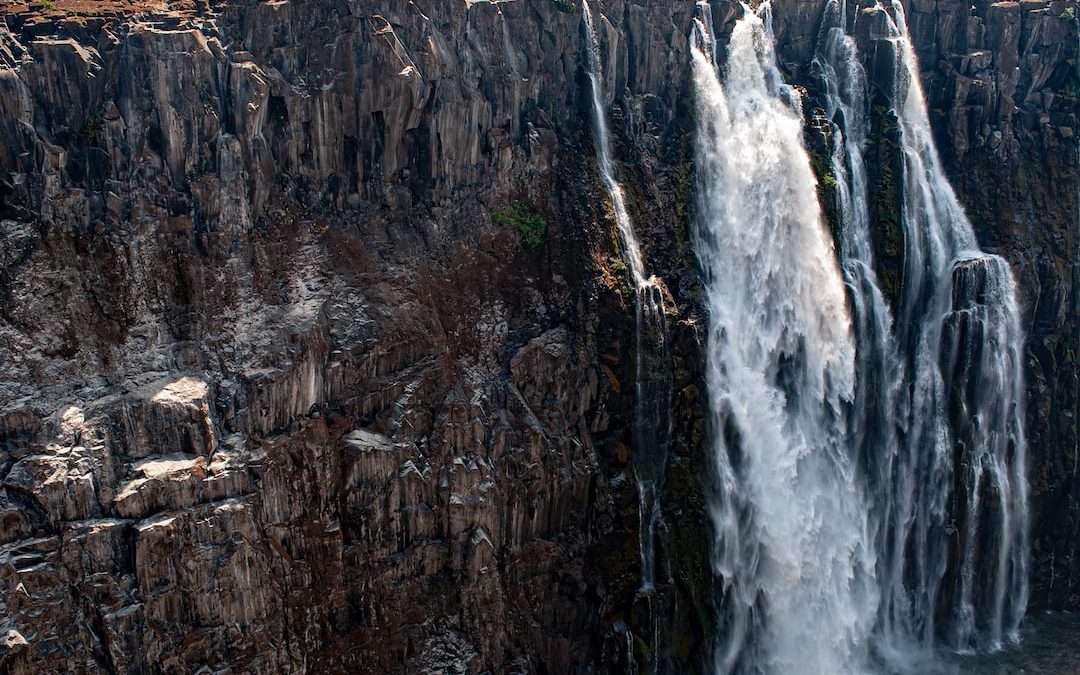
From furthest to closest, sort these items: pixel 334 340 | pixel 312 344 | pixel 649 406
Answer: pixel 649 406
pixel 334 340
pixel 312 344

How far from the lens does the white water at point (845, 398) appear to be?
3391 centimetres

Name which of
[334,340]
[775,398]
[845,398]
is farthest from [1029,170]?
[334,340]

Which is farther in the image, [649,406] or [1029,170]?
[1029,170]

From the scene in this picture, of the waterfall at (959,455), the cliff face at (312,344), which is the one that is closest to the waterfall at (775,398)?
the cliff face at (312,344)

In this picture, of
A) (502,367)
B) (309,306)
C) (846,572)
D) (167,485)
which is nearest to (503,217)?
(502,367)

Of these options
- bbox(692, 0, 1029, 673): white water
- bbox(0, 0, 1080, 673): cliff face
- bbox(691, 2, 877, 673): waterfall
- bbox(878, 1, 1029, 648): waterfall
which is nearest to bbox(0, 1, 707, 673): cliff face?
bbox(0, 0, 1080, 673): cliff face

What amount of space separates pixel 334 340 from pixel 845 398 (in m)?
18.4

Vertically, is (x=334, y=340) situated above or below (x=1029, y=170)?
below

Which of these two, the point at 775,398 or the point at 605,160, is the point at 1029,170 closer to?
the point at 775,398

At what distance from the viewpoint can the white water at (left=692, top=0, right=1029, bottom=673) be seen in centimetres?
3391

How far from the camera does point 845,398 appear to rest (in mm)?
36219

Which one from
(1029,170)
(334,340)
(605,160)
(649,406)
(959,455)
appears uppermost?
(605,160)

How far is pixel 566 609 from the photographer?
32125mm

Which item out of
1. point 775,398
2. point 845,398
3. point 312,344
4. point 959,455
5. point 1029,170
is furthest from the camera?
point 1029,170
